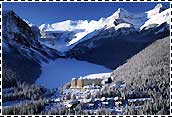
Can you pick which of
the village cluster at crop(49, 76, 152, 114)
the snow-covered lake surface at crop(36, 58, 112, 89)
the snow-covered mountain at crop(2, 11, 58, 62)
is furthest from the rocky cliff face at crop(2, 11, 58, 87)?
the village cluster at crop(49, 76, 152, 114)

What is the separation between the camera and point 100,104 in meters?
57.2

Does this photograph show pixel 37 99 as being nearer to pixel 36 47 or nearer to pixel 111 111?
pixel 111 111

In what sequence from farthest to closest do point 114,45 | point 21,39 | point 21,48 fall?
point 114,45 → point 21,39 → point 21,48

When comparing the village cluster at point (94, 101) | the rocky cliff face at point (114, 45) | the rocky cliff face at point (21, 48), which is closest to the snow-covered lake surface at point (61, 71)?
the rocky cliff face at point (21, 48)

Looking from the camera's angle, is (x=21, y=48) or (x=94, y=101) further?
(x=21, y=48)

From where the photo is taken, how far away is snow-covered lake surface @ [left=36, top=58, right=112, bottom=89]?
101 m

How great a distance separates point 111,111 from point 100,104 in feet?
15.9

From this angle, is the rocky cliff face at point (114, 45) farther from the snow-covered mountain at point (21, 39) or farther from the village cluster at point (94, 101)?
the village cluster at point (94, 101)

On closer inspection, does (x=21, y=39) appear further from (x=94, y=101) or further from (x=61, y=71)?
(x=94, y=101)

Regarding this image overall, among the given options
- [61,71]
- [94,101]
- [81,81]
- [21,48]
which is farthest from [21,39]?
[94,101]

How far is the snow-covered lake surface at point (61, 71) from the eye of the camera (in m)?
101

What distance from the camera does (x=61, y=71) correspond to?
124062mm

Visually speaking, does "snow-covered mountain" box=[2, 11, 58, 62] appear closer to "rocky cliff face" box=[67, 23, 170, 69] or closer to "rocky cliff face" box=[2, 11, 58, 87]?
"rocky cliff face" box=[2, 11, 58, 87]

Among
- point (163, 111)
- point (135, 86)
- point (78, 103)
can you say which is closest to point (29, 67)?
point (135, 86)
